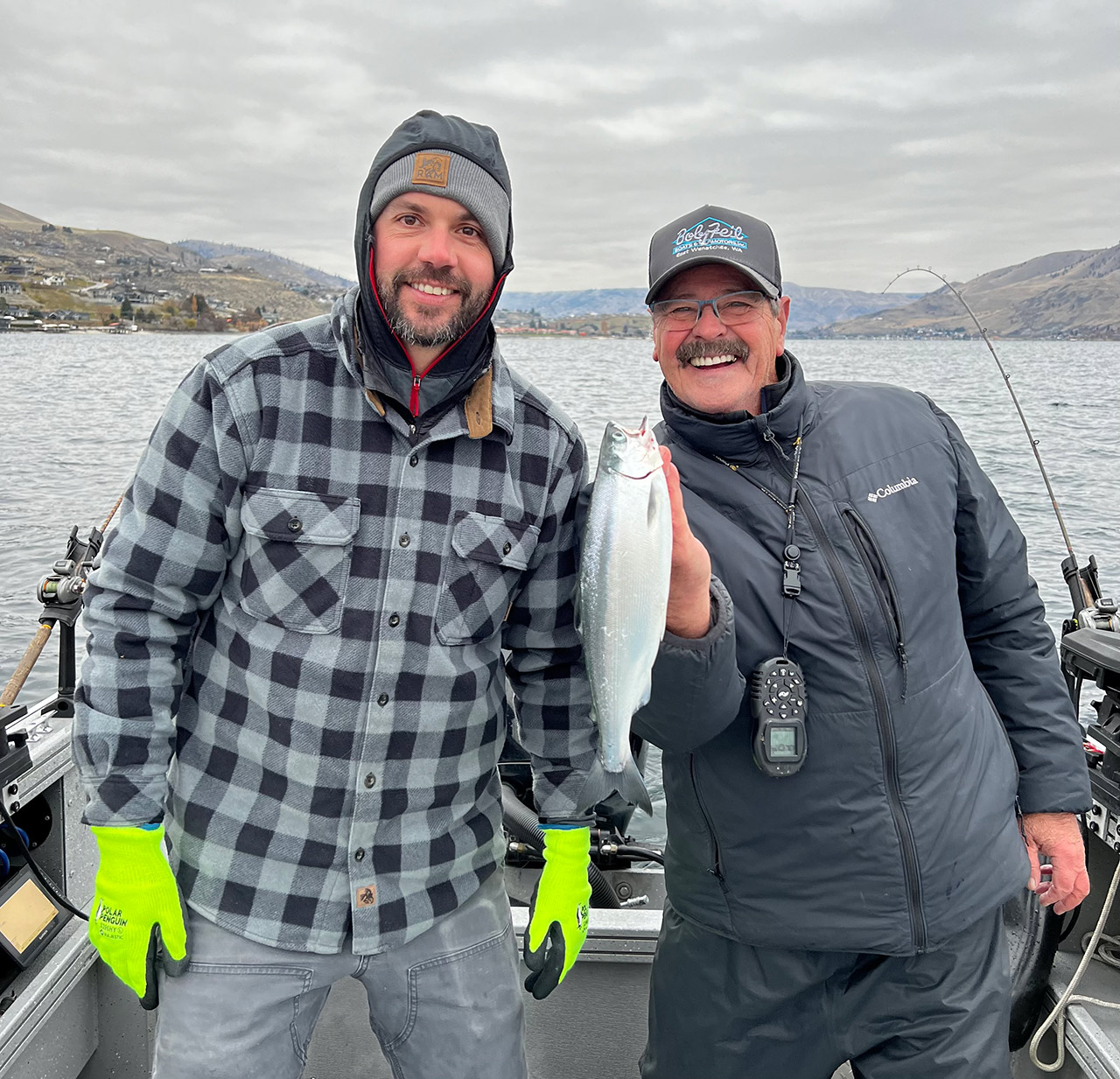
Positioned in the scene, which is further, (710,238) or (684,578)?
(710,238)

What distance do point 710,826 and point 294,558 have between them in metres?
1.33

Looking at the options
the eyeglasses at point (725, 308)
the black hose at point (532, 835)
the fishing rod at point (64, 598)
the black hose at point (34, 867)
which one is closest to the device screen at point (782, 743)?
the eyeglasses at point (725, 308)

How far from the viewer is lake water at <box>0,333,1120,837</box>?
12.9 metres

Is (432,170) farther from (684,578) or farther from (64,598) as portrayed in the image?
(64,598)

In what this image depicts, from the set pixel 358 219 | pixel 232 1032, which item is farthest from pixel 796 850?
pixel 358 219

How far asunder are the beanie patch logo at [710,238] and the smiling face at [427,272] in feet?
2.07

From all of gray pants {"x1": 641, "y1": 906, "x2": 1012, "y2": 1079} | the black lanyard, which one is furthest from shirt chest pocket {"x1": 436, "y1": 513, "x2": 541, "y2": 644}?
gray pants {"x1": 641, "y1": 906, "x2": 1012, "y2": 1079}

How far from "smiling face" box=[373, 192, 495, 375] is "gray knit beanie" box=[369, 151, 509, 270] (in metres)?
0.02

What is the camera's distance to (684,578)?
2.00 metres

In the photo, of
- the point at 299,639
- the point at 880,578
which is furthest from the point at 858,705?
the point at 299,639

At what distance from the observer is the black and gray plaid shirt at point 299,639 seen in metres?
2.17

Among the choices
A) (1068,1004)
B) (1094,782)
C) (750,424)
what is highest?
(750,424)

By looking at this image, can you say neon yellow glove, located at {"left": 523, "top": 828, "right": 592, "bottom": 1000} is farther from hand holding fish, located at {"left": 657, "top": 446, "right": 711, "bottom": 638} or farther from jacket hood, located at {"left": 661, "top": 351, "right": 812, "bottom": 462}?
jacket hood, located at {"left": 661, "top": 351, "right": 812, "bottom": 462}

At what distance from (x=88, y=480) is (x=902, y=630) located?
62.1 ft
